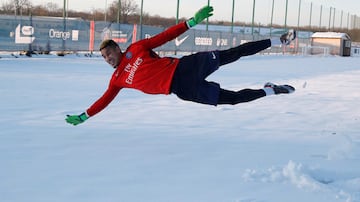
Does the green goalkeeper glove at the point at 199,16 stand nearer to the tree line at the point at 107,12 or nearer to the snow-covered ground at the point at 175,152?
the snow-covered ground at the point at 175,152

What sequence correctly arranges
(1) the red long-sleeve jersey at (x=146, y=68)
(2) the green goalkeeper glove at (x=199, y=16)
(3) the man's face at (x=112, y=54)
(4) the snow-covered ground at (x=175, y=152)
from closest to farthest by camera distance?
(4) the snow-covered ground at (x=175, y=152), (3) the man's face at (x=112, y=54), (1) the red long-sleeve jersey at (x=146, y=68), (2) the green goalkeeper glove at (x=199, y=16)

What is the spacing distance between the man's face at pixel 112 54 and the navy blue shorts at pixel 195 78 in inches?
21.4

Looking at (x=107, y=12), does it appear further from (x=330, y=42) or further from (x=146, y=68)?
(x=146, y=68)

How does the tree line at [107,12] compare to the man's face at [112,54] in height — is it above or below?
above

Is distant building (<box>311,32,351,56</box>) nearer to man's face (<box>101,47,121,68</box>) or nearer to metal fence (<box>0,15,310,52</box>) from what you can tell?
metal fence (<box>0,15,310,52</box>)

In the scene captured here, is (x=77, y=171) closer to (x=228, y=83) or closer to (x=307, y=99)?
(x=307, y=99)

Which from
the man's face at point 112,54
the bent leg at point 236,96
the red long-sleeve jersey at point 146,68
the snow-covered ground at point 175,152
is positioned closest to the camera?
the snow-covered ground at point 175,152

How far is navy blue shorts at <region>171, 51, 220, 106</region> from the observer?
4.35 m

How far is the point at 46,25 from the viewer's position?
61.4 feet

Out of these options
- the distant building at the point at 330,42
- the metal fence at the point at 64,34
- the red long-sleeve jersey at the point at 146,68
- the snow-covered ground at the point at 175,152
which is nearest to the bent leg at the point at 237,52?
the red long-sleeve jersey at the point at 146,68

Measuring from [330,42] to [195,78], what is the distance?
39462 millimetres

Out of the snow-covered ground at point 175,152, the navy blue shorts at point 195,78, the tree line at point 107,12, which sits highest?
the tree line at point 107,12

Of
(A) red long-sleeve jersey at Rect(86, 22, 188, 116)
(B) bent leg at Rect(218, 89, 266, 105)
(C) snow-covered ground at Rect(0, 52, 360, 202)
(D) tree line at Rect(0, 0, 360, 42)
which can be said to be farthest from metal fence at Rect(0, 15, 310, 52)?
(B) bent leg at Rect(218, 89, 266, 105)

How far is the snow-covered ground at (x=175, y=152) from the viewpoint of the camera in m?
3.67
